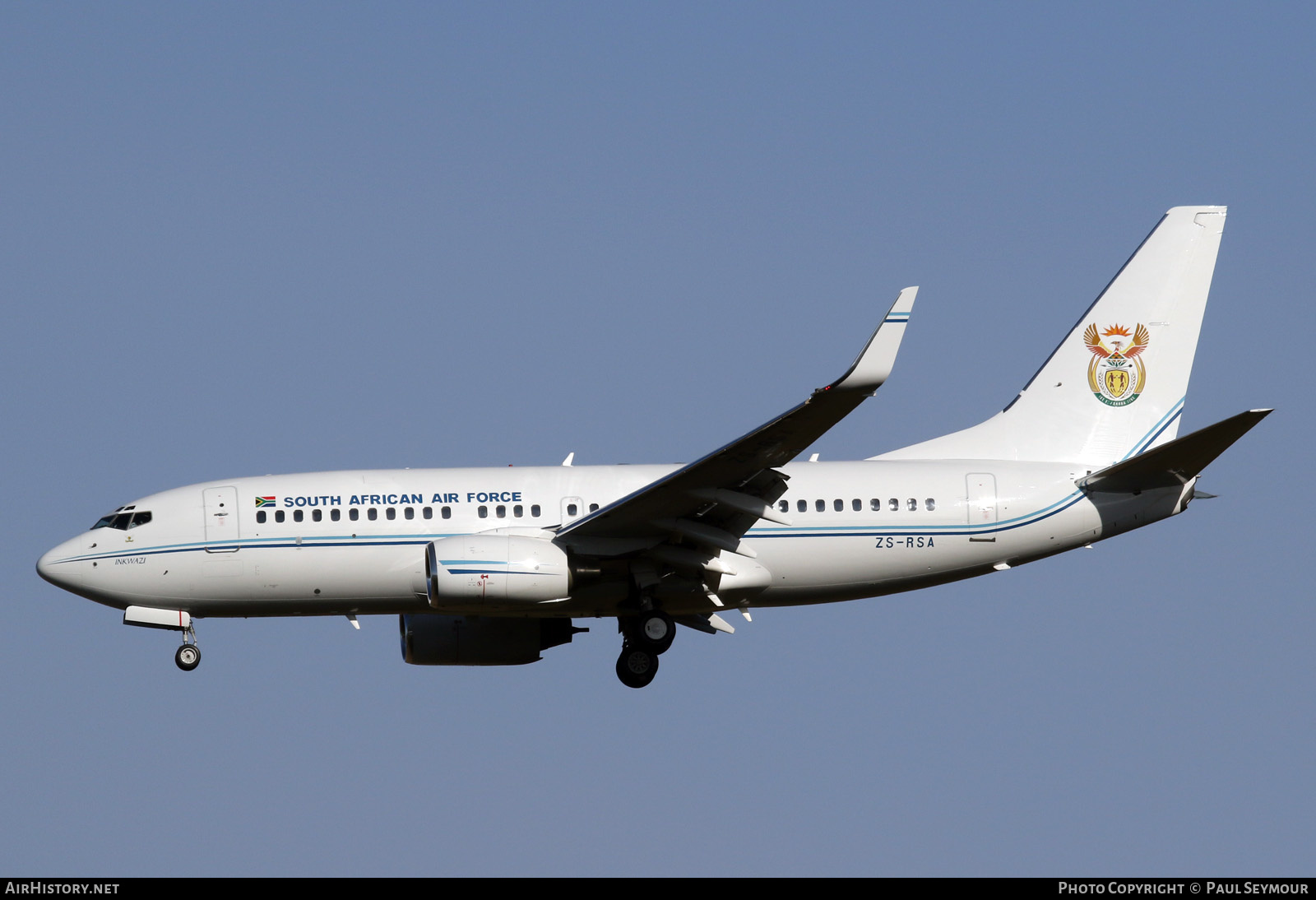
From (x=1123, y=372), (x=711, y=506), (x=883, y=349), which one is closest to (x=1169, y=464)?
(x=1123, y=372)

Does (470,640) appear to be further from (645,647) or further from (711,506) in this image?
(711,506)

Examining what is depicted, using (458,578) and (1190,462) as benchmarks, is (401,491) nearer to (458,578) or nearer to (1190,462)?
(458,578)

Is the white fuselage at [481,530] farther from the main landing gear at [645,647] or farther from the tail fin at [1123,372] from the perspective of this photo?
the tail fin at [1123,372]

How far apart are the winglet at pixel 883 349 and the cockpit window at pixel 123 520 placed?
13.2m

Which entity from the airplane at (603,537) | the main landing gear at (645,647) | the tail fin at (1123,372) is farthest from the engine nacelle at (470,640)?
the tail fin at (1123,372)

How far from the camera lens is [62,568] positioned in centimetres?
2909

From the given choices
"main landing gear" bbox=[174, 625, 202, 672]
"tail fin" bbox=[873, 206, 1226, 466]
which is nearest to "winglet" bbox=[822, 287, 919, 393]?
"tail fin" bbox=[873, 206, 1226, 466]

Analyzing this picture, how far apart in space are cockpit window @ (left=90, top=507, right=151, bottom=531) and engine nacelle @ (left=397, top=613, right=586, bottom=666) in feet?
16.0

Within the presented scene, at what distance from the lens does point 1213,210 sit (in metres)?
32.8

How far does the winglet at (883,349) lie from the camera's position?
22219 mm

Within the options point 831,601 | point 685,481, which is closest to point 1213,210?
point 831,601

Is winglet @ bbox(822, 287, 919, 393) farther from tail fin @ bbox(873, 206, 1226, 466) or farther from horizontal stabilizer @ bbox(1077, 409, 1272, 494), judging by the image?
tail fin @ bbox(873, 206, 1226, 466)
